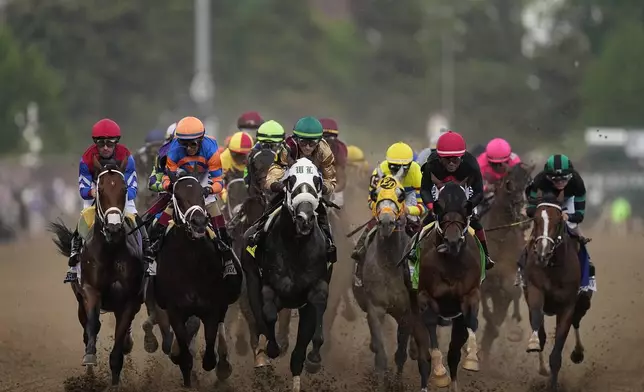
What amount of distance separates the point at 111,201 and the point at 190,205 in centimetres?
77

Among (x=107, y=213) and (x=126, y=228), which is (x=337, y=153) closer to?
(x=126, y=228)

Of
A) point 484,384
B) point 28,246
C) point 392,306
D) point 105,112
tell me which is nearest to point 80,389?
point 392,306

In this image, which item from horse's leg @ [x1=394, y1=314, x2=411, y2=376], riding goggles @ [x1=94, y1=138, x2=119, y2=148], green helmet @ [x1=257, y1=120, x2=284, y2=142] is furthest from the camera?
green helmet @ [x1=257, y1=120, x2=284, y2=142]

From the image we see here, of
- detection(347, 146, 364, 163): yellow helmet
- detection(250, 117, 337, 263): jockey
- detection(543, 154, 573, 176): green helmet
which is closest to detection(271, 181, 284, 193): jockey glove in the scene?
detection(250, 117, 337, 263): jockey

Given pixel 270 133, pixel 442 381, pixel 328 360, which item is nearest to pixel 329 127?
pixel 270 133

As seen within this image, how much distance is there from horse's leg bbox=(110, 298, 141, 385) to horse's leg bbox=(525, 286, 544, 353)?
13.1ft

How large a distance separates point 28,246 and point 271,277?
75.9 ft

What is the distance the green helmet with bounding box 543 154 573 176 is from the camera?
45.6 ft

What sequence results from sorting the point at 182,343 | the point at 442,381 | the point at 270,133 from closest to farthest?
1. the point at 442,381
2. the point at 182,343
3. the point at 270,133

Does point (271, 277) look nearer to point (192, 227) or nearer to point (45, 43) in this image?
point (192, 227)

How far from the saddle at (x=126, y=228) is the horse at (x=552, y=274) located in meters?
3.97

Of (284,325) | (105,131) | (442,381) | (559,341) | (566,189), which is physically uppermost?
(105,131)

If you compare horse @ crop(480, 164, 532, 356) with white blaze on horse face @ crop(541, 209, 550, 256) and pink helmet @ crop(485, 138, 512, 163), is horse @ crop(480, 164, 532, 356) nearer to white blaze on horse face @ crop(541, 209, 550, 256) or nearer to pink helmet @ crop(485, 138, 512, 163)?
pink helmet @ crop(485, 138, 512, 163)

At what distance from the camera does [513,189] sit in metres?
16.4
